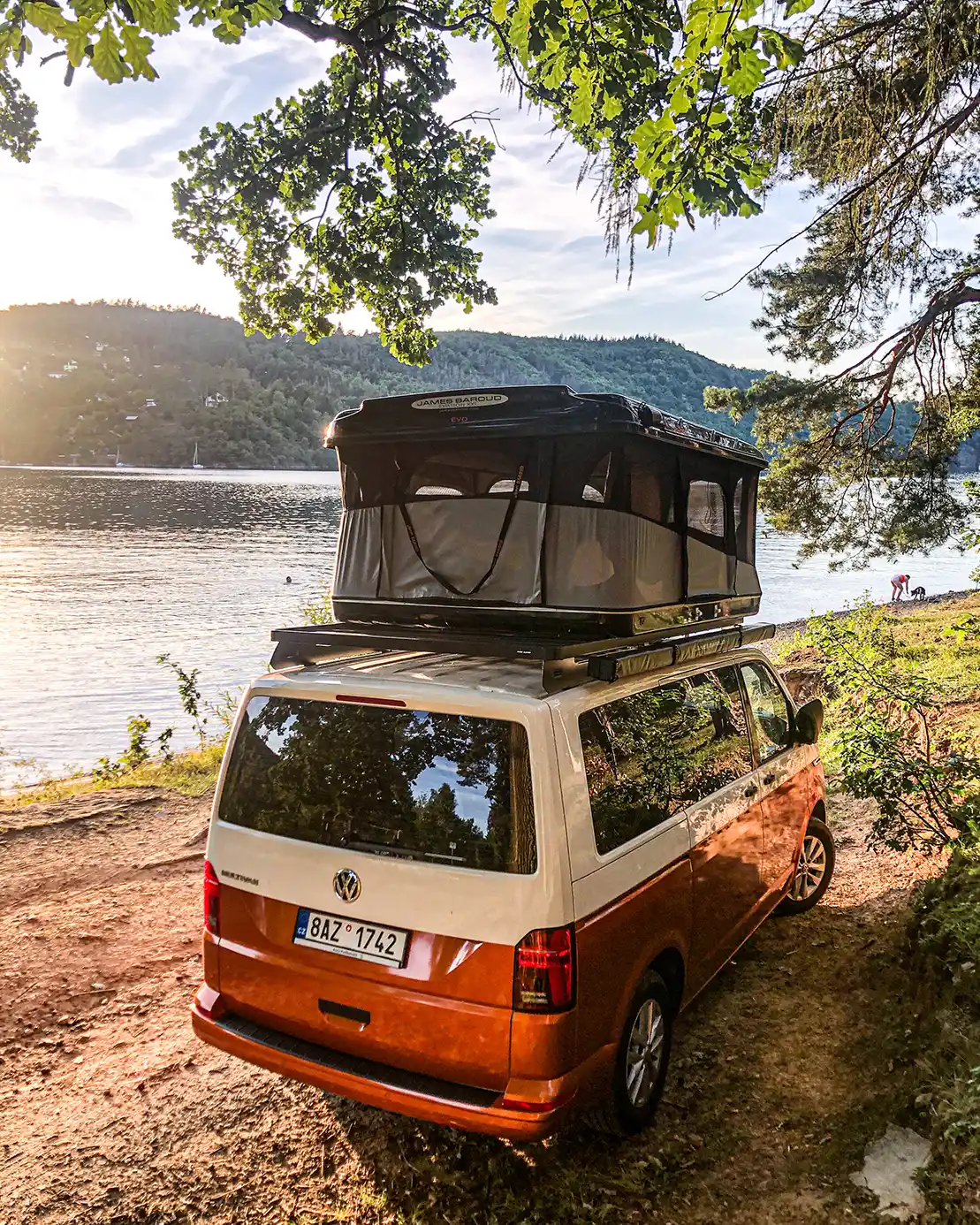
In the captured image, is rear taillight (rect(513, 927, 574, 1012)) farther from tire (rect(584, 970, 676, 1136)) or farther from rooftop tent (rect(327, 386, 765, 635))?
rooftop tent (rect(327, 386, 765, 635))

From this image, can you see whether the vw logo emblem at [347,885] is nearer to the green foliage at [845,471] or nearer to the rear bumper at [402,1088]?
the rear bumper at [402,1088]

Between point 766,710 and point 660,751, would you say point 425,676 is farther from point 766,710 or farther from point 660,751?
point 766,710

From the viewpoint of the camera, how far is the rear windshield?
294 cm

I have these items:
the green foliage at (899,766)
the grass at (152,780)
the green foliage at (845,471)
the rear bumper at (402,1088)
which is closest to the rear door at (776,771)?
the green foliage at (899,766)

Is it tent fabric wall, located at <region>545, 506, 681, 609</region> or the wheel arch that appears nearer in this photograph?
the wheel arch

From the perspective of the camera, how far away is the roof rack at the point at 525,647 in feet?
10.6

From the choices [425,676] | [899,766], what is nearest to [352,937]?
[425,676]

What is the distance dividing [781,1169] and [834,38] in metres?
5.98

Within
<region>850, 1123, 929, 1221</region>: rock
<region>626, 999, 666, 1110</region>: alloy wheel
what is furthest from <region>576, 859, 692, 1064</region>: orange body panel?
<region>850, 1123, 929, 1221</region>: rock

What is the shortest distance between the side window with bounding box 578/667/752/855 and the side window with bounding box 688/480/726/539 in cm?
89

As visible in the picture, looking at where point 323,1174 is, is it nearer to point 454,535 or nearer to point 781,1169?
point 781,1169

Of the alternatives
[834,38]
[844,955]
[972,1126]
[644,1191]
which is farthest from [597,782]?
[834,38]

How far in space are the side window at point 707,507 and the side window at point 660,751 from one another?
35.1 inches

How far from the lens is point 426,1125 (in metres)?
3.61
